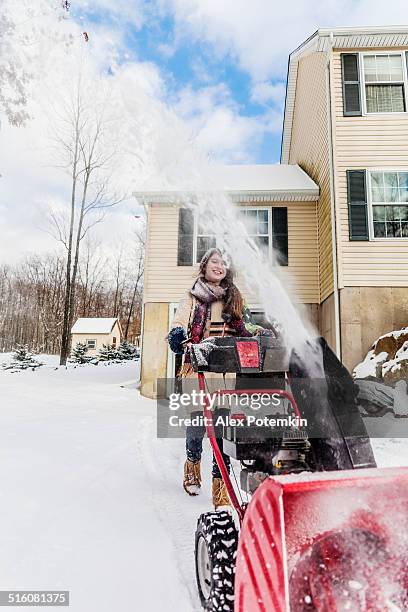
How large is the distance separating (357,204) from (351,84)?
120 inches

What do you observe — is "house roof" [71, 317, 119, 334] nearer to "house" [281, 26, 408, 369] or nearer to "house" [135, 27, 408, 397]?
"house" [135, 27, 408, 397]

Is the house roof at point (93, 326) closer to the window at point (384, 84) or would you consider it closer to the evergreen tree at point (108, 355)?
the evergreen tree at point (108, 355)

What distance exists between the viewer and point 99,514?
297 centimetres

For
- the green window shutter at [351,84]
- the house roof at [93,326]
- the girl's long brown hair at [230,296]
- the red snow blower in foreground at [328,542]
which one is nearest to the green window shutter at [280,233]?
the green window shutter at [351,84]

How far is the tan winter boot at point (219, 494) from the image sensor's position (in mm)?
2922

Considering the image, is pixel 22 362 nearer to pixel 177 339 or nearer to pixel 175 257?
pixel 175 257

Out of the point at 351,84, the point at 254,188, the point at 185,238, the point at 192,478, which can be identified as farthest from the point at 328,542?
the point at 351,84

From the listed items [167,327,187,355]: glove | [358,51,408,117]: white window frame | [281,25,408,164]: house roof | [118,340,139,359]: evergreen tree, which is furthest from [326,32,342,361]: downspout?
[118,340,139,359]: evergreen tree

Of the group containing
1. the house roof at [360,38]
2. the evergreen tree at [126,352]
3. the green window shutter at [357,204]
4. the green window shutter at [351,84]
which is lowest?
the evergreen tree at [126,352]

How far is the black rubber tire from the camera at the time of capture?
63.3 inches

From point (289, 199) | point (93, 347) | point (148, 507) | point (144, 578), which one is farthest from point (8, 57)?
point (93, 347)

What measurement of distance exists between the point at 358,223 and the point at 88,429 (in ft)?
23.5

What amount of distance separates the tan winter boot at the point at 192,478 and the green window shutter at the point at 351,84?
30.9 feet

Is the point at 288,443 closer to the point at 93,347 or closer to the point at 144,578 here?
the point at 144,578
